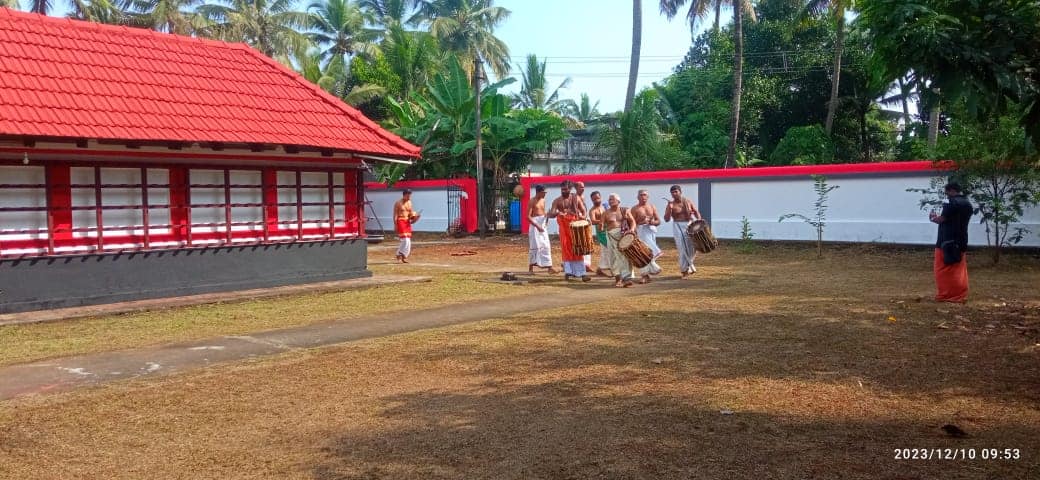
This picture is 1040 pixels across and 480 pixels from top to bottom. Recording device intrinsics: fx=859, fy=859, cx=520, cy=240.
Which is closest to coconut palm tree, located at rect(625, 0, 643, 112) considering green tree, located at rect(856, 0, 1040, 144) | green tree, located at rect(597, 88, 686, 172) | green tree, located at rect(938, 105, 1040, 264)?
green tree, located at rect(597, 88, 686, 172)

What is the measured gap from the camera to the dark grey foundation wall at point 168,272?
11.0 metres

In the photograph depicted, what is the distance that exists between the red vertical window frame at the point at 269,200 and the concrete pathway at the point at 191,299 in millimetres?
989

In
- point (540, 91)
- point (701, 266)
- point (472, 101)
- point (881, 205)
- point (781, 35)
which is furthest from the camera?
point (540, 91)

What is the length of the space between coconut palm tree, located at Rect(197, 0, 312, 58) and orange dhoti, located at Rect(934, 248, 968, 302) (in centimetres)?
3220

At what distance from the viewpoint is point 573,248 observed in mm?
13883

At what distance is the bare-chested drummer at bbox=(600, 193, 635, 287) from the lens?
13344mm

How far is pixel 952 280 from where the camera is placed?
1036 centimetres

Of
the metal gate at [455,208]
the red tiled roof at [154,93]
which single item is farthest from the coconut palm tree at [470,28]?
the red tiled roof at [154,93]

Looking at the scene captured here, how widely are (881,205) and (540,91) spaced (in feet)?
93.9

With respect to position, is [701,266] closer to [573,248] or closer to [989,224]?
[573,248]

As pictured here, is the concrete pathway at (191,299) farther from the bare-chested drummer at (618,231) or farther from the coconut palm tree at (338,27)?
the coconut palm tree at (338,27)

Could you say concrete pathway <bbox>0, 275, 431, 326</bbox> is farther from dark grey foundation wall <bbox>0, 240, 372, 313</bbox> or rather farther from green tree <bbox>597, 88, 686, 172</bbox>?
green tree <bbox>597, 88, 686, 172</bbox>

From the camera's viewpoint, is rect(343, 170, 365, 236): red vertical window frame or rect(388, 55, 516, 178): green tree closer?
rect(343, 170, 365, 236): red vertical window frame

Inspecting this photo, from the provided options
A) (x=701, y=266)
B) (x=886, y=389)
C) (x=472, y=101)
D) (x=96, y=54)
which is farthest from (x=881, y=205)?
(x=96, y=54)
